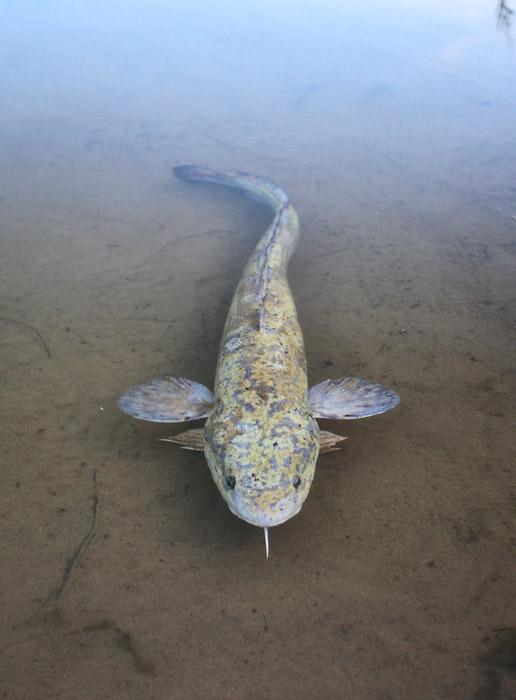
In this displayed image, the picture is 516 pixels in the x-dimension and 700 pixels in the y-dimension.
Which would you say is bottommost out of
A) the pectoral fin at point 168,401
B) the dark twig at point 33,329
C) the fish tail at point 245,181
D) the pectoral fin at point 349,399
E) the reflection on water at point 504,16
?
the dark twig at point 33,329

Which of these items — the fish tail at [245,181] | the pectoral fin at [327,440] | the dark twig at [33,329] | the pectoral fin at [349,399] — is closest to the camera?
the pectoral fin at [327,440]

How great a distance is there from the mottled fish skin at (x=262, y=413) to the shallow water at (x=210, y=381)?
0.42 meters

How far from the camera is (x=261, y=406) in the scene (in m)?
2.91

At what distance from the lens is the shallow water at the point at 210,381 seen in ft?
8.00

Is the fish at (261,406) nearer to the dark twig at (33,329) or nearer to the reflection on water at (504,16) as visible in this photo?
the dark twig at (33,329)

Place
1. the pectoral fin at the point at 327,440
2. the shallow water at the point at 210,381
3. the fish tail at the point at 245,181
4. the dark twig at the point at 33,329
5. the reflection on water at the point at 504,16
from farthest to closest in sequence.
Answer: the reflection on water at the point at 504,16, the fish tail at the point at 245,181, the dark twig at the point at 33,329, the pectoral fin at the point at 327,440, the shallow water at the point at 210,381

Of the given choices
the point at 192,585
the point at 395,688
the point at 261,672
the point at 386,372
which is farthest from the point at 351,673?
the point at 386,372

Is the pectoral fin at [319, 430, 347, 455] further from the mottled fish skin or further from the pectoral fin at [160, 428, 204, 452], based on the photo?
the pectoral fin at [160, 428, 204, 452]

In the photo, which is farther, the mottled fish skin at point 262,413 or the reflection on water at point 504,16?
the reflection on water at point 504,16

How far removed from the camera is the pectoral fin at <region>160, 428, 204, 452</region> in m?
3.16

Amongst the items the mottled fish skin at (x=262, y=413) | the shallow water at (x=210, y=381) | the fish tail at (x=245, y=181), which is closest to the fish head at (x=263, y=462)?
the mottled fish skin at (x=262, y=413)

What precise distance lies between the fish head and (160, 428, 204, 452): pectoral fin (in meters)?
0.18

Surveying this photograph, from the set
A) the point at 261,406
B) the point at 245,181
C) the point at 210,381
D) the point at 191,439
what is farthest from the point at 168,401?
the point at 245,181

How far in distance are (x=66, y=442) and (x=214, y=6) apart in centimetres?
1821
